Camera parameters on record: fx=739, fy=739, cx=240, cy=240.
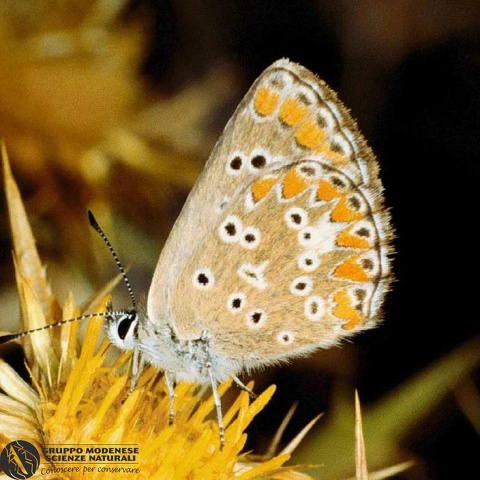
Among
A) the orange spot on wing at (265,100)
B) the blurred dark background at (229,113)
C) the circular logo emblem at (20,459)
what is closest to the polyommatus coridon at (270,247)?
the orange spot on wing at (265,100)

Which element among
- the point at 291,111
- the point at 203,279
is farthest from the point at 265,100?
the point at 203,279

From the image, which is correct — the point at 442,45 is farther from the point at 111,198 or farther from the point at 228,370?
the point at 228,370

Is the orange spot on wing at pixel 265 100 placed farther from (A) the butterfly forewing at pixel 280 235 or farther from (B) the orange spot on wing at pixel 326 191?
(B) the orange spot on wing at pixel 326 191

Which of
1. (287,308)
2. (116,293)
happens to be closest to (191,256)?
(287,308)

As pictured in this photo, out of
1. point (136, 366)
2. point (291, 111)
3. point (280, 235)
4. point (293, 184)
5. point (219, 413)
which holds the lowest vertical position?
point (219, 413)

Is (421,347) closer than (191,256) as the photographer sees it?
No

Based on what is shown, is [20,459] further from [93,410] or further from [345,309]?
[345,309]
